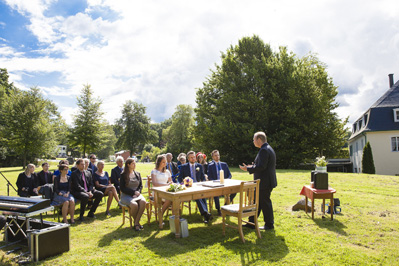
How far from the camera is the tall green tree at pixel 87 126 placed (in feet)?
90.2

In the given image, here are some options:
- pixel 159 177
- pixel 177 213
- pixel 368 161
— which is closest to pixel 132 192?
pixel 159 177

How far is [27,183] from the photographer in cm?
870

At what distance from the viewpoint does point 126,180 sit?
6.96m

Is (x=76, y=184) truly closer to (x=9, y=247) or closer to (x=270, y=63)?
(x=9, y=247)

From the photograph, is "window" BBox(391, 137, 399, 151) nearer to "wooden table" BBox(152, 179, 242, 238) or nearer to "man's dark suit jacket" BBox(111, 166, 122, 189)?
"wooden table" BBox(152, 179, 242, 238)

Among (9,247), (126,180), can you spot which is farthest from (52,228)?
(126,180)

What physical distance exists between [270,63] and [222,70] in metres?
5.10

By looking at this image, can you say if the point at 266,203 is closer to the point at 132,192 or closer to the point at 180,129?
the point at 132,192

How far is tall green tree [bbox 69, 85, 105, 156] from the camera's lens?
27500 millimetres

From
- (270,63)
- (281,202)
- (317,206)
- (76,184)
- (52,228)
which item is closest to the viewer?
(52,228)

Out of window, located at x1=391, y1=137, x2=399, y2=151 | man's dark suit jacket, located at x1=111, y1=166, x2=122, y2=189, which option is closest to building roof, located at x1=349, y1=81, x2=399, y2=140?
window, located at x1=391, y1=137, x2=399, y2=151

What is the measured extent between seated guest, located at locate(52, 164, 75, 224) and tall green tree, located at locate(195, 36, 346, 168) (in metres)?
18.4

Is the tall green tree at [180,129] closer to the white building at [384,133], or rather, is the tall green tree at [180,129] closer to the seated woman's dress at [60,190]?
the white building at [384,133]

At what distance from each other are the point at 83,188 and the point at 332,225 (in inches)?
262
